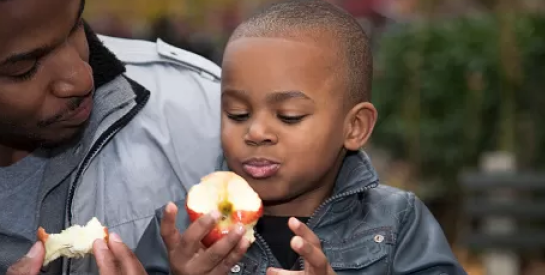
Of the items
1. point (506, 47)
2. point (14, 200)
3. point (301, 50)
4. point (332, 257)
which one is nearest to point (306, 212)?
point (332, 257)

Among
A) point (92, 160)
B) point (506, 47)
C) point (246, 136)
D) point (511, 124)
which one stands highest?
point (246, 136)

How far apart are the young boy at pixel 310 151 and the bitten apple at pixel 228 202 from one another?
0.33 feet

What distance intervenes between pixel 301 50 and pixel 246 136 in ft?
0.98

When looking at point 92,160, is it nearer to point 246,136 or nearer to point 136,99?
point 136,99

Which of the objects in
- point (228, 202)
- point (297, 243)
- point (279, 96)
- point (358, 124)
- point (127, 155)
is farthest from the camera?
point (127, 155)

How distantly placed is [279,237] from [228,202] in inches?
12.2

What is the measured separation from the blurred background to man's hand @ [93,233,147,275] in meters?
4.99

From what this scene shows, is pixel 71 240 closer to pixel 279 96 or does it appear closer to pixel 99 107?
pixel 99 107

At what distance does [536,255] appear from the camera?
28.2 ft

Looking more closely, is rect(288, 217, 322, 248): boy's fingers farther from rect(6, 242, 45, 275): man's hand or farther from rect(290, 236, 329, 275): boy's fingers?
rect(6, 242, 45, 275): man's hand

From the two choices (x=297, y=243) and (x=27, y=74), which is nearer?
(x=297, y=243)

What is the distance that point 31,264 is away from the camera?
2.80 m

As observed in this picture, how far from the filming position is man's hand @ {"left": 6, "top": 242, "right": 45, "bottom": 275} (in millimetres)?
2793

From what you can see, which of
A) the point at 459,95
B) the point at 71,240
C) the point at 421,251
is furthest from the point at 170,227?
the point at 459,95
